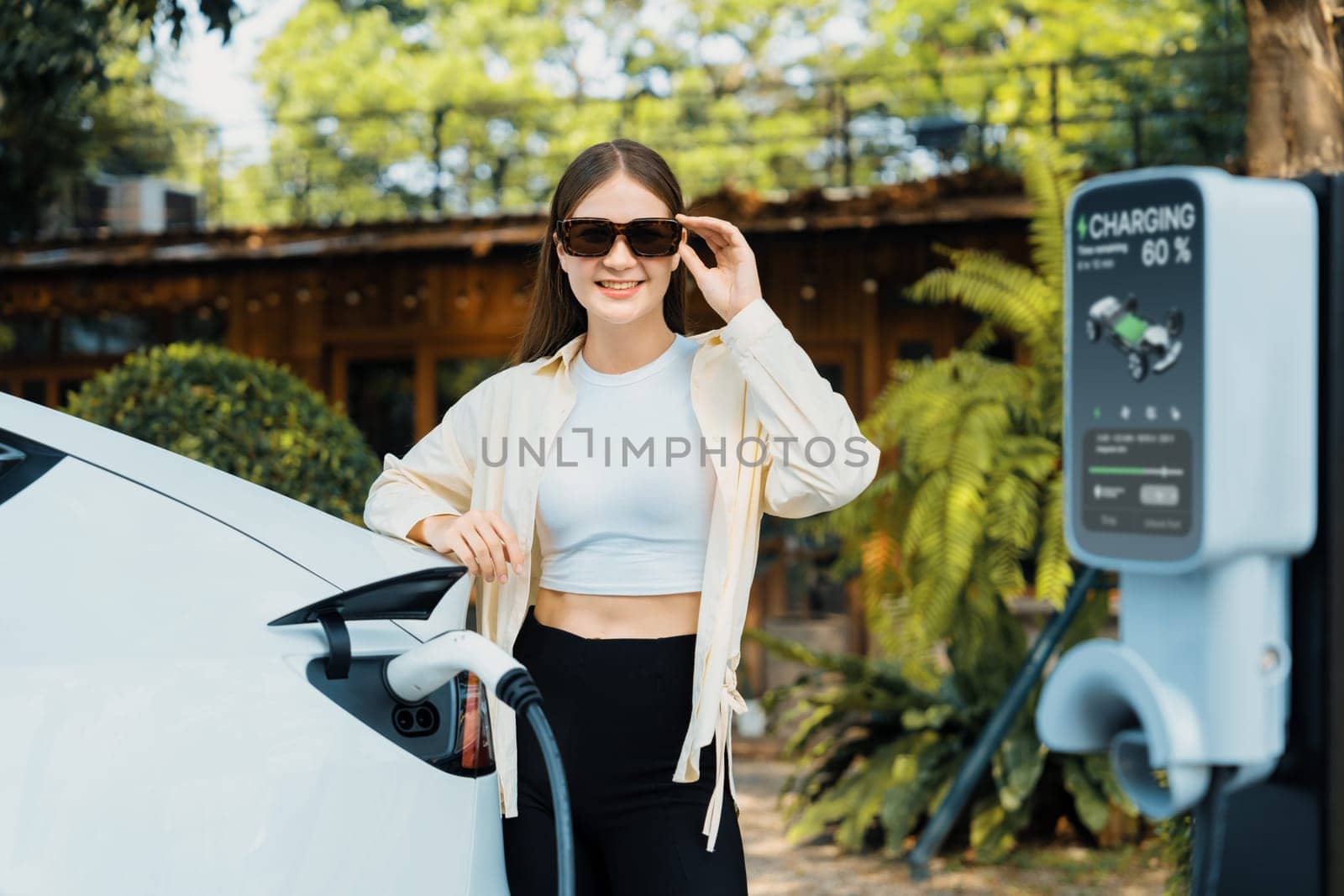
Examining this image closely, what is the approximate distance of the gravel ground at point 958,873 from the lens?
189 inches

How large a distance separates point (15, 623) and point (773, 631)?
273 inches

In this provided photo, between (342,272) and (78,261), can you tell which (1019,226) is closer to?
(342,272)

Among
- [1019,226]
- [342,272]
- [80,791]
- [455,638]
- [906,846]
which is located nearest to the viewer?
[80,791]

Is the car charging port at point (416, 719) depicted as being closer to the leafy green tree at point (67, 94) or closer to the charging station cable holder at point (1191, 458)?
the charging station cable holder at point (1191, 458)

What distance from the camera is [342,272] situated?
8.86m

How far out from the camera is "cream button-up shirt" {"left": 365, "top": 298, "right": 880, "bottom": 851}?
188 centimetres

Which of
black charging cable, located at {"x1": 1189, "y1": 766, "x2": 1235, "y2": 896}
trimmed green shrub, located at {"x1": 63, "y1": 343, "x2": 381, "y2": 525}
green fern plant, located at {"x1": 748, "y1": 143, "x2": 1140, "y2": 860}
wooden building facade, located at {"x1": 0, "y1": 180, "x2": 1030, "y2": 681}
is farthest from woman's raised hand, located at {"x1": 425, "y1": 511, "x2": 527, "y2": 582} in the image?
wooden building facade, located at {"x1": 0, "y1": 180, "x2": 1030, "y2": 681}

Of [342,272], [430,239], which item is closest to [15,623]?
[430,239]

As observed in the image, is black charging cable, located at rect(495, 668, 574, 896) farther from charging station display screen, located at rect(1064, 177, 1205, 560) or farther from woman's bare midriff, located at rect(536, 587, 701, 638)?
charging station display screen, located at rect(1064, 177, 1205, 560)

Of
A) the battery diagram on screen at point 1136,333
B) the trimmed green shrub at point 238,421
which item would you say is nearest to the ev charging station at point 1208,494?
the battery diagram on screen at point 1136,333

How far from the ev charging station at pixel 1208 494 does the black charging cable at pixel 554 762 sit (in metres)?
0.58

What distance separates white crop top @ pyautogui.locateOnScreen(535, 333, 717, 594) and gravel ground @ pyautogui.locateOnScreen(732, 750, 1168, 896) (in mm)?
3204

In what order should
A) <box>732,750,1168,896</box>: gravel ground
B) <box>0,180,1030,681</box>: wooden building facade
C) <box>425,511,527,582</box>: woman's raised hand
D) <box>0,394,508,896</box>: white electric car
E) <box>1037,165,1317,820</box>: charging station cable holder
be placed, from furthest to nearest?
<box>0,180,1030,681</box>: wooden building facade
<box>732,750,1168,896</box>: gravel ground
<box>425,511,527,582</box>: woman's raised hand
<box>0,394,508,896</box>: white electric car
<box>1037,165,1317,820</box>: charging station cable holder

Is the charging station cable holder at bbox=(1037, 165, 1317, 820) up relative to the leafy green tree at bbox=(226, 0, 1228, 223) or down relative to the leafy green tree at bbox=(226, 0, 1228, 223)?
down
